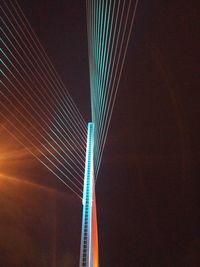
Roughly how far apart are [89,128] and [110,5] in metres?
5.80

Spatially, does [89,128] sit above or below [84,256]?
above

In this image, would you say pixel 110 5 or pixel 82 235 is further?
pixel 82 235

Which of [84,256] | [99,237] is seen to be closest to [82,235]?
[84,256]

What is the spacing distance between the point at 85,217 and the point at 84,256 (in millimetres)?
780

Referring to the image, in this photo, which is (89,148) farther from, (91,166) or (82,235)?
(82,235)

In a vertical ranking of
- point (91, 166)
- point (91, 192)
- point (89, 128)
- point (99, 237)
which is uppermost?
point (89, 128)

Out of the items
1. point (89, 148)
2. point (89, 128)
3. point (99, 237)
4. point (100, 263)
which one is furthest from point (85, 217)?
point (89, 128)

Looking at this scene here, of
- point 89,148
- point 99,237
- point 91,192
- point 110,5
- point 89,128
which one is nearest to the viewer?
point 110,5

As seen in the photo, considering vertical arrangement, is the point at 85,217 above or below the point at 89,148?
below

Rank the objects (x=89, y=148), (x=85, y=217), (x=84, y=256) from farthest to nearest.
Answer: (x=89, y=148) < (x=85, y=217) < (x=84, y=256)

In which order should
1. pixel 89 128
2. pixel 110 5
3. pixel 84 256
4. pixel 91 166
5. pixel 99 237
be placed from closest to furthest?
1. pixel 110 5
2. pixel 99 237
3. pixel 84 256
4. pixel 91 166
5. pixel 89 128

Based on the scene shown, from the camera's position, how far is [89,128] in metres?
8.33

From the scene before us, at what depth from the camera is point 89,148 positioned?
7.59 metres

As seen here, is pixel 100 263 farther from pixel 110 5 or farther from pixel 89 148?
pixel 89 148
